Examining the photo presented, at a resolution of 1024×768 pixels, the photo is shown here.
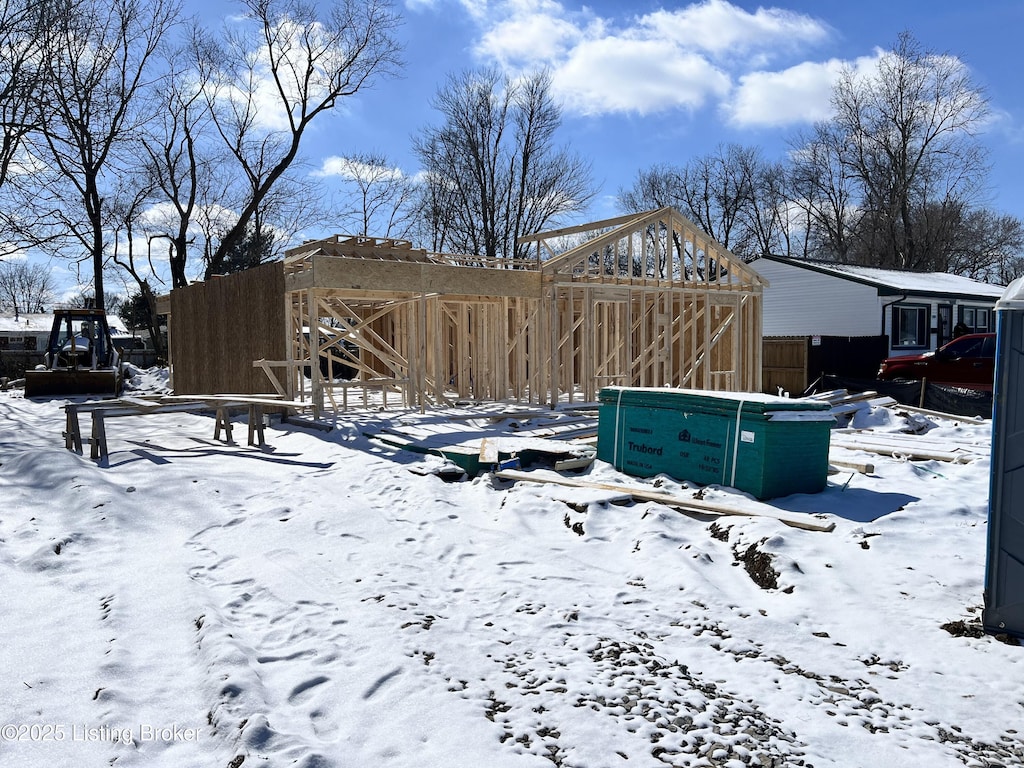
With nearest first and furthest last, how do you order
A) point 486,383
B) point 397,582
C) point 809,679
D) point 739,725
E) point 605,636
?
point 739,725 < point 809,679 < point 605,636 < point 397,582 < point 486,383

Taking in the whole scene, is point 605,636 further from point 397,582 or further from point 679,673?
point 397,582

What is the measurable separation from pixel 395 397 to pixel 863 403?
33.4 ft

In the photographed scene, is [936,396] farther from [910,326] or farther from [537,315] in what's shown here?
[910,326]

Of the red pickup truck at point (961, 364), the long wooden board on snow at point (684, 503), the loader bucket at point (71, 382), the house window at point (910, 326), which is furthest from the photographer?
the house window at point (910, 326)

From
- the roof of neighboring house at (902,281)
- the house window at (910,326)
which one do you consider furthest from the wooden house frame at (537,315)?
the house window at (910,326)

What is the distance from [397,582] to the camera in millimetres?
5359

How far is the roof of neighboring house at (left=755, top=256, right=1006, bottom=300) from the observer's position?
2409cm

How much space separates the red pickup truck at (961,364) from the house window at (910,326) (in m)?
7.32

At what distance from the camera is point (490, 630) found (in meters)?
4.52

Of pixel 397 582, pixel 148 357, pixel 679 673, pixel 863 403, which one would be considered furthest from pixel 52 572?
pixel 148 357

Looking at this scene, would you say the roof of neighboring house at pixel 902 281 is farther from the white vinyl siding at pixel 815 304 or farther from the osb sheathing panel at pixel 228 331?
the osb sheathing panel at pixel 228 331

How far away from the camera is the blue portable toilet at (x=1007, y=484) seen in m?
4.07

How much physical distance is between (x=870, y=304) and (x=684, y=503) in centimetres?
2051

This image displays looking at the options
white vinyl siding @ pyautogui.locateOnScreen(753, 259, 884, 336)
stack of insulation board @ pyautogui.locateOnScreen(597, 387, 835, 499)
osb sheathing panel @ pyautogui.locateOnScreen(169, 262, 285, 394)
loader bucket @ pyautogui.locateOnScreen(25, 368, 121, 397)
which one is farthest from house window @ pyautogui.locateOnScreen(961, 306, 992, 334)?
loader bucket @ pyautogui.locateOnScreen(25, 368, 121, 397)
